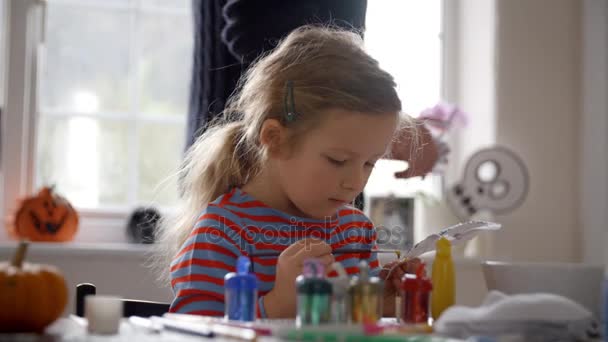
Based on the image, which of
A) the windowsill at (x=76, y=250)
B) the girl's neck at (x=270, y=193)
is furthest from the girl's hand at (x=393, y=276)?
the windowsill at (x=76, y=250)

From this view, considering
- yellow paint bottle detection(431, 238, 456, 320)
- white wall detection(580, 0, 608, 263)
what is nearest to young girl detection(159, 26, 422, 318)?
yellow paint bottle detection(431, 238, 456, 320)

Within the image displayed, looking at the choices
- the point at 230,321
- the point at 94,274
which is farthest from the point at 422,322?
the point at 94,274

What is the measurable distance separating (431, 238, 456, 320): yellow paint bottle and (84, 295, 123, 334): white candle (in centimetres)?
41

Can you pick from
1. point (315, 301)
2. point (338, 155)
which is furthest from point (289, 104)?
point (315, 301)

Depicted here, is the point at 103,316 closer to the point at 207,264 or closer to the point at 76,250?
the point at 207,264

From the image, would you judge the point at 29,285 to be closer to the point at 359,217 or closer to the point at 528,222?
the point at 359,217

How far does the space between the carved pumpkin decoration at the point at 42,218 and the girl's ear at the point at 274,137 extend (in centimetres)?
141

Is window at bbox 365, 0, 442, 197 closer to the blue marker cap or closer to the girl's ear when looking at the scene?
the girl's ear

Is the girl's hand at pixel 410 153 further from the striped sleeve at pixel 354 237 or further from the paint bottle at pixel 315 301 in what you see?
the paint bottle at pixel 315 301

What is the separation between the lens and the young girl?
46.4 inches

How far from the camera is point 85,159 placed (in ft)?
9.21

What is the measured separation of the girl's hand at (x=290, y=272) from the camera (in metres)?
1.01

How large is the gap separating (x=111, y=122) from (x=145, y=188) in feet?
0.91

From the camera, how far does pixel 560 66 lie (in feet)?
10.1
